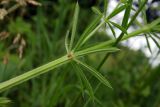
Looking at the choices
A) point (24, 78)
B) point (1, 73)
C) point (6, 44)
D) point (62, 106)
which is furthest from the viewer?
point (6, 44)

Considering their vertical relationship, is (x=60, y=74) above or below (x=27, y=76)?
below

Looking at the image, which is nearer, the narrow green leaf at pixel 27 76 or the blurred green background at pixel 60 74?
the narrow green leaf at pixel 27 76

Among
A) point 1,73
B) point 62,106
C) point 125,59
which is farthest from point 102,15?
point 125,59

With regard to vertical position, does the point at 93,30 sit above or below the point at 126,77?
above

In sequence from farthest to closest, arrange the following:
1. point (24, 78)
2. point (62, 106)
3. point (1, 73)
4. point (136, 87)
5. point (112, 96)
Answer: point (136, 87)
point (112, 96)
point (62, 106)
point (1, 73)
point (24, 78)

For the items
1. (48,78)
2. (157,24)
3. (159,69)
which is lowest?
(159,69)

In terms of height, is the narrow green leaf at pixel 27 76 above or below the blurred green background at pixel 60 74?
above

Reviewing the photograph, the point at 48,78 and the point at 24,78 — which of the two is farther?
the point at 48,78

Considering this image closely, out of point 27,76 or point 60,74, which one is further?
point 60,74

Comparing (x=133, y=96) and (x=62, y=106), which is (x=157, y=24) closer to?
(x=62, y=106)

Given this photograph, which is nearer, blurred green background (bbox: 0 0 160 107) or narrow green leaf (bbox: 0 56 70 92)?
narrow green leaf (bbox: 0 56 70 92)

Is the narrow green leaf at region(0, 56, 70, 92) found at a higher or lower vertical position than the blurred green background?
higher
